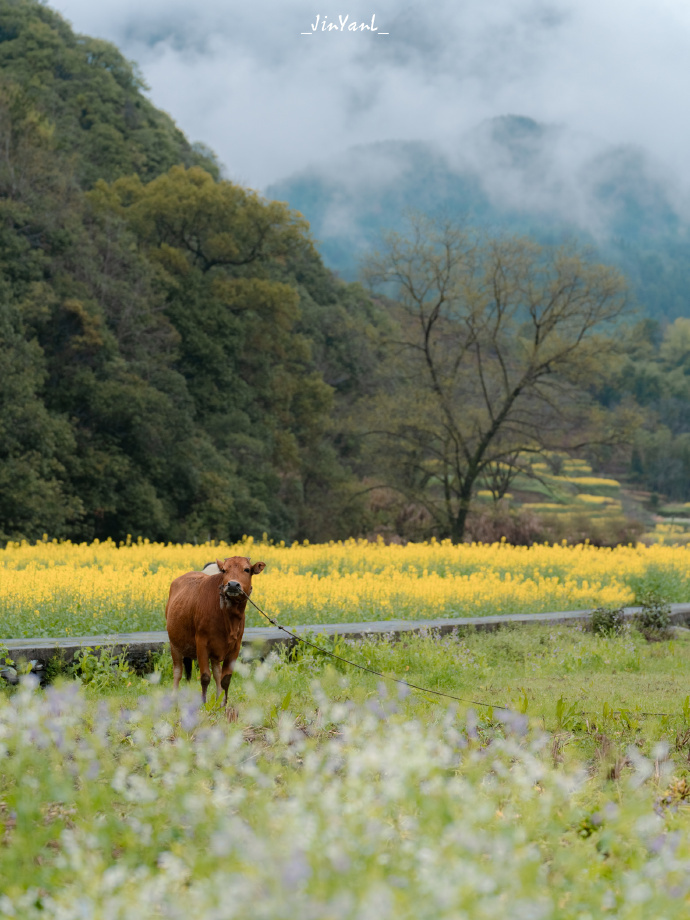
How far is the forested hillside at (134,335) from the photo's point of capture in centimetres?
2400

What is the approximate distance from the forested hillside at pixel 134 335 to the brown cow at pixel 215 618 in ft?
52.2

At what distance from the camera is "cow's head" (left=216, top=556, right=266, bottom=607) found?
5.30m

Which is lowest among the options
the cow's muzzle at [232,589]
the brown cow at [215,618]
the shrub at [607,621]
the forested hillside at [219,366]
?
the shrub at [607,621]

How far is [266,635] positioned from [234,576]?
11.3 ft

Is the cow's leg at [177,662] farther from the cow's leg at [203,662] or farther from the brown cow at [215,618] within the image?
A: the cow's leg at [203,662]

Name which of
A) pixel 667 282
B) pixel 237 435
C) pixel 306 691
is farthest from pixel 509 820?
pixel 667 282

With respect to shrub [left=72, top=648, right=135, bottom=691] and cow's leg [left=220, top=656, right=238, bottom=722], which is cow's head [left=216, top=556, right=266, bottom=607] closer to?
cow's leg [left=220, top=656, right=238, bottom=722]

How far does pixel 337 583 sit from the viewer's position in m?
12.4

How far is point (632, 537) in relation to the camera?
27.0m

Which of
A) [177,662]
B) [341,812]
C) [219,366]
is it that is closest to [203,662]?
[177,662]

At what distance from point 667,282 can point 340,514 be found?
142 m

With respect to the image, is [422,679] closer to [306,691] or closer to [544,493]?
[306,691]

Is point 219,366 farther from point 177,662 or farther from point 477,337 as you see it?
point 177,662

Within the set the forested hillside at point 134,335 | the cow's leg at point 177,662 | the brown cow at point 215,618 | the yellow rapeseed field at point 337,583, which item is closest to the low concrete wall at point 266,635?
the yellow rapeseed field at point 337,583
